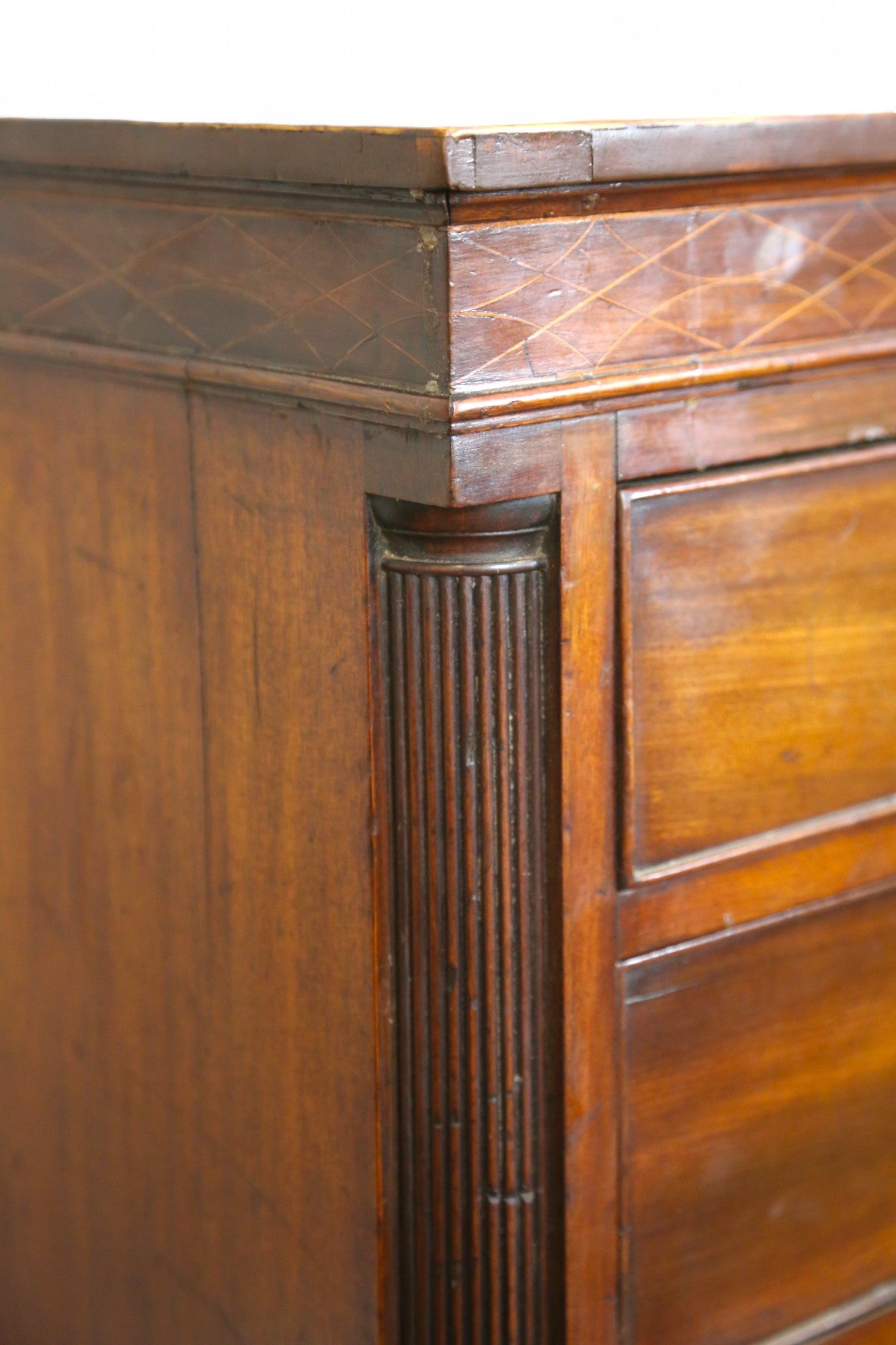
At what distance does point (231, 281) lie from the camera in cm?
100

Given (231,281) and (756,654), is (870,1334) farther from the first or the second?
(231,281)

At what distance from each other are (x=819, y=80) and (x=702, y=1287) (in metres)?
1.20

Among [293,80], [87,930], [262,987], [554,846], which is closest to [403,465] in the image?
[554,846]

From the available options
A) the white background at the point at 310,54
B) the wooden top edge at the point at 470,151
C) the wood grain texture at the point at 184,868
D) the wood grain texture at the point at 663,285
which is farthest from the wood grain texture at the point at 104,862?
the white background at the point at 310,54

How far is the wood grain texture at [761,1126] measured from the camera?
1092 mm

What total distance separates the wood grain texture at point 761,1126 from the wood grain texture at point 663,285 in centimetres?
40

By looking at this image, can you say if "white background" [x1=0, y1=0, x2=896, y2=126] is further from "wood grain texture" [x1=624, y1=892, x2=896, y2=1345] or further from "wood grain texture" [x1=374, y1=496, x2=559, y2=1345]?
"wood grain texture" [x1=624, y1=892, x2=896, y2=1345]

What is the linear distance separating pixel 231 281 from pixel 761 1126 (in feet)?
2.25

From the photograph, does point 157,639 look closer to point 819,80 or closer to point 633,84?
point 633,84

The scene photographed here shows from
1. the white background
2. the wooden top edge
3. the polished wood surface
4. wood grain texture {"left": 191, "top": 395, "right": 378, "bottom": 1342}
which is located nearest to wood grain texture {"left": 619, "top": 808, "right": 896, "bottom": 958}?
the polished wood surface

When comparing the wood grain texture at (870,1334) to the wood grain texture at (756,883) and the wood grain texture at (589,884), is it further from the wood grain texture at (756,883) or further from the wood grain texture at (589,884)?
the wood grain texture at (756,883)

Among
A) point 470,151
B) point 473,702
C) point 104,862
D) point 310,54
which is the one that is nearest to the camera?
point 470,151

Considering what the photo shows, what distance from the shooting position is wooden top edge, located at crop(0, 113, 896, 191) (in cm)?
84

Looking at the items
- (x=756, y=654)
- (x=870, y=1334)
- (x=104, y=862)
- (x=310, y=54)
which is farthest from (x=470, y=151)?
(x=870, y=1334)
